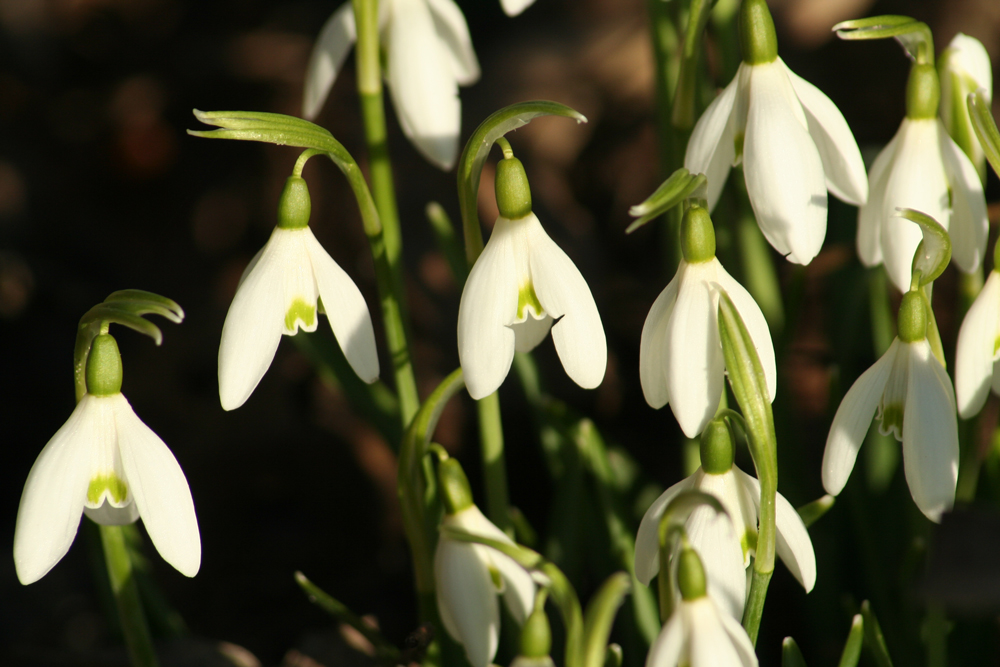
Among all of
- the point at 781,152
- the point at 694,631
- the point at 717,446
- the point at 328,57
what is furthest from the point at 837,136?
the point at 328,57

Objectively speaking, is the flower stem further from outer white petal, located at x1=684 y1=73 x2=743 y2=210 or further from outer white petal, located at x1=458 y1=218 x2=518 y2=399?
outer white petal, located at x1=684 y1=73 x2=743 y2=210

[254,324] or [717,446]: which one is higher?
[254,324]

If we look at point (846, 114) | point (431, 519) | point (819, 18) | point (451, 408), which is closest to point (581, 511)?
point (431, 519)

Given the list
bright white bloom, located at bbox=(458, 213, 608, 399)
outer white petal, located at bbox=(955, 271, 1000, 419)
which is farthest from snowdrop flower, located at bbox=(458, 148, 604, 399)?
outer white petal, located at bbox=(955, 271, 1000, 419)

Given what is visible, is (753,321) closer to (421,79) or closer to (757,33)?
(757,33)

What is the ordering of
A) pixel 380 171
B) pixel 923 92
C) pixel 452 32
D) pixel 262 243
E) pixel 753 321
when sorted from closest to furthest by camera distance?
pixel 753 321 < pixel 923 92 < pixel 380 171 < pixel 452 32 < pixel 262 243

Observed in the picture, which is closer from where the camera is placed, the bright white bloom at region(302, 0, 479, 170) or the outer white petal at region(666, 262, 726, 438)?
the outer white petal at region(666, 262, 726, 438)

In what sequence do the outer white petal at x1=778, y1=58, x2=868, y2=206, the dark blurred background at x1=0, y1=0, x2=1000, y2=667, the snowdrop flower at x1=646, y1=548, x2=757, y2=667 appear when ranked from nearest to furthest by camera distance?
1. the snowdrop flower at x1=646, y1=548, x2=757, y2=667
2. the outer white petal at x1=778, y1=58, x2=868, y2=206
3. the dark blurred background at x1=0, y1=0, x2=1000, y2=667
